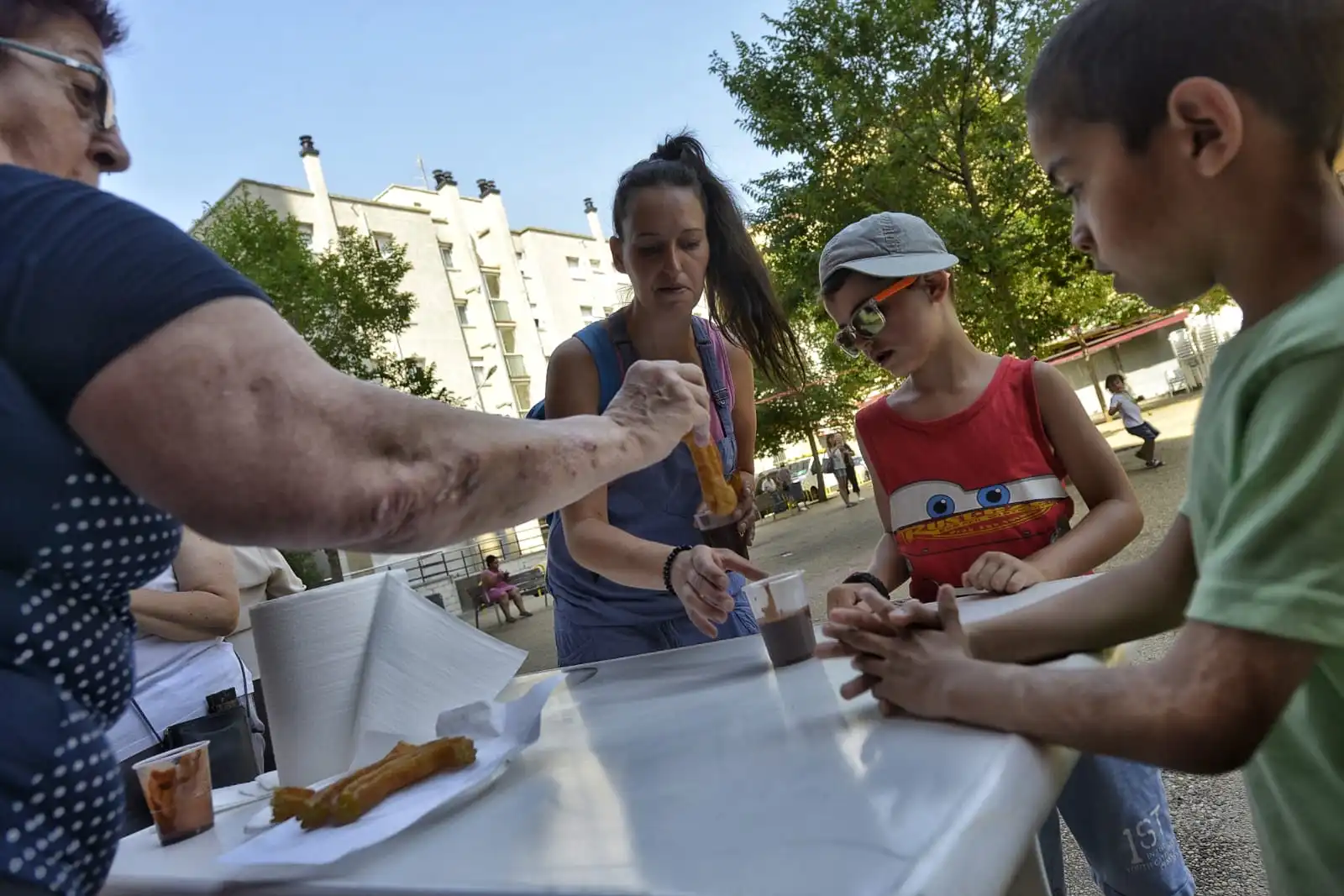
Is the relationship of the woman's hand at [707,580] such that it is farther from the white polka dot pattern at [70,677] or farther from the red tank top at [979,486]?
the white polka dot pattern at [70,677]

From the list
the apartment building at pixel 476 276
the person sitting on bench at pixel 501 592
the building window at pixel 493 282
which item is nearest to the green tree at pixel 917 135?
the person sitting on bench at pixel 501 592

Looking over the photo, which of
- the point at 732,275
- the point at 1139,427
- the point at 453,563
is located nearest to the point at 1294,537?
the point at 732,275

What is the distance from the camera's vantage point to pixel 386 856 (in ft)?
3.24

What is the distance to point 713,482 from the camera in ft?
6.42

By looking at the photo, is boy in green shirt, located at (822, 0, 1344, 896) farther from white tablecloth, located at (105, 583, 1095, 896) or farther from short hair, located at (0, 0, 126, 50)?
short hair, located at (0, 0, 126, 50)

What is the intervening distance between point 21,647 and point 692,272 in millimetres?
1912

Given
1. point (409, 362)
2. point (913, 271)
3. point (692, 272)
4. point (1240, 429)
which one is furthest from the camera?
point (409, 362)

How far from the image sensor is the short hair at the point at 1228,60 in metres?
0.92

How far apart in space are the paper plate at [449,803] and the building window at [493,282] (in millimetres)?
33870

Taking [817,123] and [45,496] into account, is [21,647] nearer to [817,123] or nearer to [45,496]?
[45,496]

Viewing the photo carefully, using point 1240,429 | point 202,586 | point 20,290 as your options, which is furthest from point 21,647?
point 202,586

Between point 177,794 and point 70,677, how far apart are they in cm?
72

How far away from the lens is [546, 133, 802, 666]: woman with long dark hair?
7.08 feet

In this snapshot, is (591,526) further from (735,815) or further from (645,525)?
(735,815)
